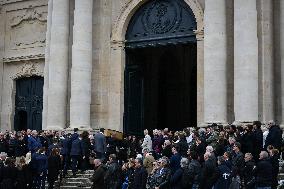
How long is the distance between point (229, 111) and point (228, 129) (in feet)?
10.9

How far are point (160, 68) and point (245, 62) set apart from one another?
9965mm

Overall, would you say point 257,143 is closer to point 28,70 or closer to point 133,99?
point 133,99

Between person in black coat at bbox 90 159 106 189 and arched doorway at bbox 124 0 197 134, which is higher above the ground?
arched doorway at bbox 124 0 197 134

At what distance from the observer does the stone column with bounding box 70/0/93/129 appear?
23.4m

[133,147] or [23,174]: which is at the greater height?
[133,147]

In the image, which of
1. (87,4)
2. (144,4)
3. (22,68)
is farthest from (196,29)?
(22,68)

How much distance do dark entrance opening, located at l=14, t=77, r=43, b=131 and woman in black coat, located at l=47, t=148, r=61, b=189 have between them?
9.41 meters

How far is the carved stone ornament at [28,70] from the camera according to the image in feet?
89.8

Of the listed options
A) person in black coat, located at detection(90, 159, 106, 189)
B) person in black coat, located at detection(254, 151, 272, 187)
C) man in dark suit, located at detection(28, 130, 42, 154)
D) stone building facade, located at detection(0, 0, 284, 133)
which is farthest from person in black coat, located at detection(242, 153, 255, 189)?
man in dark suit, located at detection(28, 130, 42, 154)

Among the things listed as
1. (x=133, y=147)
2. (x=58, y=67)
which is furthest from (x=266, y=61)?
(x=58, y=67)

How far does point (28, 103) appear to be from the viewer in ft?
90.2

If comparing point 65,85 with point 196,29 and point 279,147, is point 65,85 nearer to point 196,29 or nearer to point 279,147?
point 196,29

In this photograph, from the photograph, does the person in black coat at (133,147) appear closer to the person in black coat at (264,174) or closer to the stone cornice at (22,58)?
the person in black coat at (264,174)

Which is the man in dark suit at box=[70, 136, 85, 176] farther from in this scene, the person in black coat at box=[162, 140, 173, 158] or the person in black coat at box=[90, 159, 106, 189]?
the person in black coat at box=[90, 159, 106, 189]
